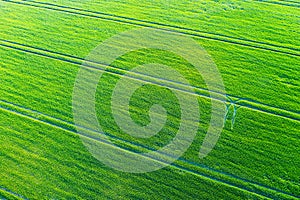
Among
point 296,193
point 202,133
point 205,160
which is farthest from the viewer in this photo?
point 202,133

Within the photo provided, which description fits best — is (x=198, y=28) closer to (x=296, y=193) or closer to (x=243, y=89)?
(x=243, y=89)

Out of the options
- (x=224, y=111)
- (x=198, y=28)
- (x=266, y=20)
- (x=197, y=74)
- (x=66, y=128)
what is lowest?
(x=66, y=128)

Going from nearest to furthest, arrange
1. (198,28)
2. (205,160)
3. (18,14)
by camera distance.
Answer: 1. (205,160)
2. (198,28)
3. (18,14)

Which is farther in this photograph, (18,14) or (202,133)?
(18,14)

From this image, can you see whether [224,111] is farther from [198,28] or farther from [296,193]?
[198,28]

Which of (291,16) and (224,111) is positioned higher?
(291,16)

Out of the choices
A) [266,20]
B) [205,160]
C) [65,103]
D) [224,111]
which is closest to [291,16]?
[266,20]
